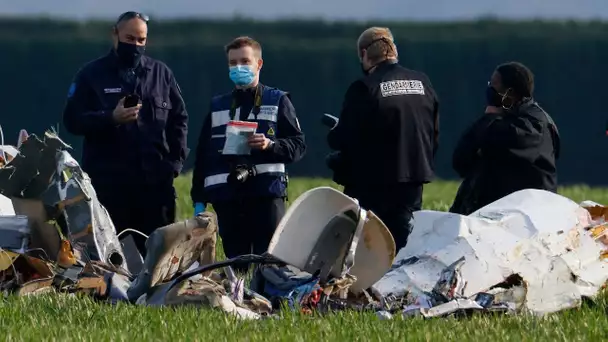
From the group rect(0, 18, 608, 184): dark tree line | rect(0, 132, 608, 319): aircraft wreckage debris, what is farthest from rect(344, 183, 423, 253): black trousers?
rect(0, 18, 608, 184): dark tree line

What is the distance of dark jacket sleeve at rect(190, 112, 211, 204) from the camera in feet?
37.6

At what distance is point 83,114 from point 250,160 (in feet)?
4.35

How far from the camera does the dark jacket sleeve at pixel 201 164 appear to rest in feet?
37.6

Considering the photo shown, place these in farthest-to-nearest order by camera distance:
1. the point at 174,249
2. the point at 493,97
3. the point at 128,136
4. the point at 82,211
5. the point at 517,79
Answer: the point at 128,136
the point at 493,97
the point at 517,79
the point at 82,211
the point at 174,249

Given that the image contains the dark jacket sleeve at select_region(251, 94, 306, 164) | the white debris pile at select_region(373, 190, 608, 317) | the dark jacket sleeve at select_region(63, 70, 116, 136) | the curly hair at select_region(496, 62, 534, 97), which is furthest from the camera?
the dark jacket sleeve at select_region(63, 70, 116, 136)

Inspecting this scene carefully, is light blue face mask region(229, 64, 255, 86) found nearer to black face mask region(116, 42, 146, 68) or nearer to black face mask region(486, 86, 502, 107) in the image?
black face mask region(116, 42, 146, 68)

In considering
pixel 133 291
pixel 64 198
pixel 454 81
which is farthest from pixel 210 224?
pixel 454 81

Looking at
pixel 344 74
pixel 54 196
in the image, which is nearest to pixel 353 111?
pixel 54 196

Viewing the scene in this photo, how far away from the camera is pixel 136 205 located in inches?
464

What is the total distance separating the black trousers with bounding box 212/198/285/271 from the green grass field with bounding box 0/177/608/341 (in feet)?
6.92

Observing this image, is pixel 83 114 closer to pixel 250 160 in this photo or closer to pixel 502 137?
pixel 250 160

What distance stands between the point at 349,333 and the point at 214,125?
3469 millimetres

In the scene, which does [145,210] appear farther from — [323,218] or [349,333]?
[349,333]

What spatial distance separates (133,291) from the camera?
966cm
